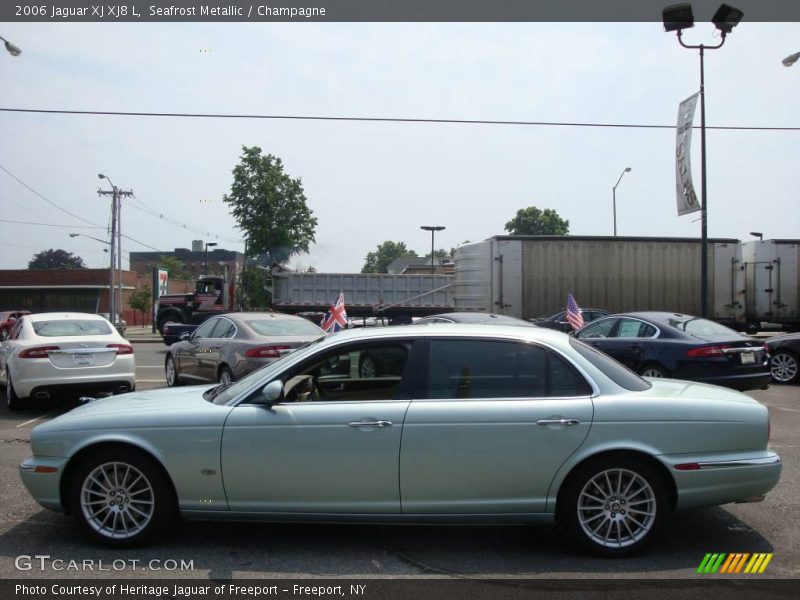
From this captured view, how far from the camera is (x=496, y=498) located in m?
4.29

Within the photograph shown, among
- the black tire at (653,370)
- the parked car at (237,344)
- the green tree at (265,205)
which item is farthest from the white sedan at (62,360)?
the green tree at (265,205)

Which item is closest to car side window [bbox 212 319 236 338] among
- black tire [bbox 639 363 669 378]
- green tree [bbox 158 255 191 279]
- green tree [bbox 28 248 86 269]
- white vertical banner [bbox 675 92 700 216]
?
black tire [bbox 639 363 669 378]

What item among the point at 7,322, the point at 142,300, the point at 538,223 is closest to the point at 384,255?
the point at 538,223

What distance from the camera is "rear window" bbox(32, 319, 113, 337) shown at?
10.1 metres

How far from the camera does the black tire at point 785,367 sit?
42.4 feet

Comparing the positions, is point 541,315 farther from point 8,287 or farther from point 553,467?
point 8,287

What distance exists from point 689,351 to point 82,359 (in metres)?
8.96

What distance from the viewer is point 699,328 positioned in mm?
10805

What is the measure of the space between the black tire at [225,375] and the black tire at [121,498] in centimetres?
565

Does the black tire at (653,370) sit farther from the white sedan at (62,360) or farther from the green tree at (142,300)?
the green tree at (142,300)

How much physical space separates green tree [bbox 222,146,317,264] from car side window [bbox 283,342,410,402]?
36.2 meters

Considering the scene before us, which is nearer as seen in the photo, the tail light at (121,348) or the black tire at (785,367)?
the tail light at (121,348)

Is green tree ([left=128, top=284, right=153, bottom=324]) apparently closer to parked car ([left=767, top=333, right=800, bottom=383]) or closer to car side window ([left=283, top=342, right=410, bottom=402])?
parked car ([left=767, top=333, right=800, bottom=383])

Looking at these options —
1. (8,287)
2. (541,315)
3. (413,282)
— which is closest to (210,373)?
Answer: (541,315)
